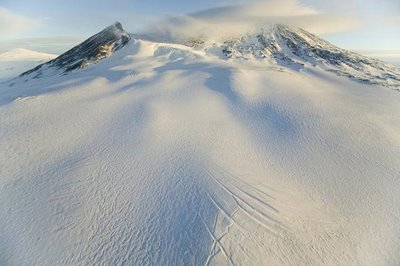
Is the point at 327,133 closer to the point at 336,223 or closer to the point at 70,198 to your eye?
the point at 336,223

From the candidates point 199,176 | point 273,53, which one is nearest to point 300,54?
point 273,53

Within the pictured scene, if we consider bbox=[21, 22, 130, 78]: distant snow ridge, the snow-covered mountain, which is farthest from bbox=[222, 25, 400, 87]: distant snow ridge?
bbox=[21, 22, 130, 78]: distant snow ridge

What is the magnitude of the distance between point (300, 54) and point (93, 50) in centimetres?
3670

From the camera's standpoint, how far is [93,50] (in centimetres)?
5591

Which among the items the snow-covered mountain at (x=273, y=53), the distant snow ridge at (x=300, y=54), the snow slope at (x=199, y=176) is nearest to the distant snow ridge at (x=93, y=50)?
the snow-covered mountain at (x=273, y=53)

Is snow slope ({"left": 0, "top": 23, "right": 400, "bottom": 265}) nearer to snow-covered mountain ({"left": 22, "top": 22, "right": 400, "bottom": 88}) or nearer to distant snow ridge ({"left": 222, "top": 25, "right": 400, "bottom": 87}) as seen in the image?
distant snow ridge ({"left": 222, "top": 25, "right": 400, "bottom": 87})

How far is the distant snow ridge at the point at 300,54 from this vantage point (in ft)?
170

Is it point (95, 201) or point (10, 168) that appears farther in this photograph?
point (10, 168)

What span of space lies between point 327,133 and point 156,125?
587 inches

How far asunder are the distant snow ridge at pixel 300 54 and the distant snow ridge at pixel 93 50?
776 inches

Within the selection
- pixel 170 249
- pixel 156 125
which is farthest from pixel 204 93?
pixel 170 249

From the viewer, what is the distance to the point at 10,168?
74.4 feet

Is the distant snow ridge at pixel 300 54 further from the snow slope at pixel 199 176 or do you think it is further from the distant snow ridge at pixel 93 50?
the distant snow ridge at pixel 93 50

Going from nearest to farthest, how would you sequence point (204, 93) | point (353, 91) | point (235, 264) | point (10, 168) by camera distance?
point (235, 264) < point (10, 168) < point (204, 93) < point (353, 91)
